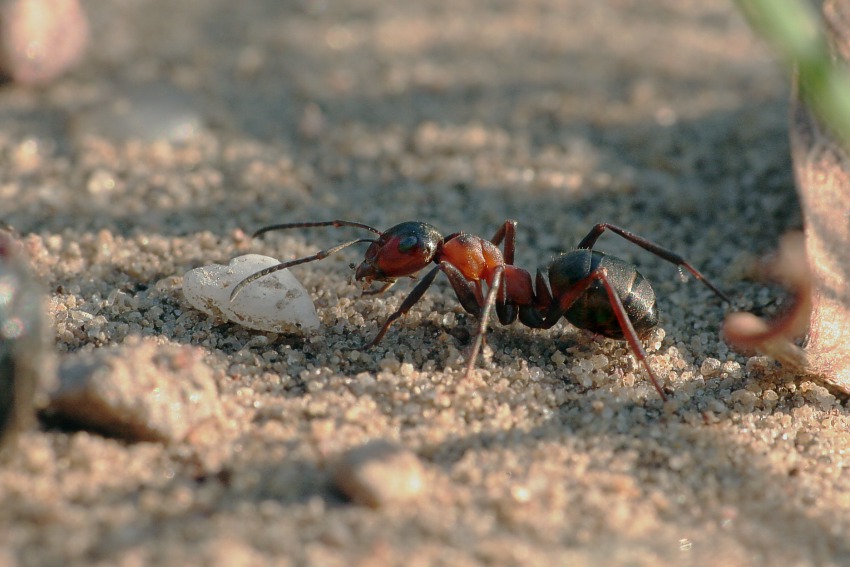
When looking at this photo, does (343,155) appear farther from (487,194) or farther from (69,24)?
(69,24)

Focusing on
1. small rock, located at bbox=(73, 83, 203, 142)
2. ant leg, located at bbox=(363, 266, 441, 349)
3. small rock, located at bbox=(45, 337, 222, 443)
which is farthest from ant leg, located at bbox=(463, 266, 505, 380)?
small rock, located at bbox=(73, 83, 203, 142)

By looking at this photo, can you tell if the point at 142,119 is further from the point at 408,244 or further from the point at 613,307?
the point at 613,307

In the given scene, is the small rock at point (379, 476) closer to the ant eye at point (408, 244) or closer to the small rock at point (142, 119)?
the ant eye at point (408, 244)

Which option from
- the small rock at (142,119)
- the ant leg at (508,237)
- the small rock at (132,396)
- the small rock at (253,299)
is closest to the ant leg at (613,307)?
the ant leg at (508,237)

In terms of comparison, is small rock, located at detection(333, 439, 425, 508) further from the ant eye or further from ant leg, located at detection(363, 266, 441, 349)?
the ant eye

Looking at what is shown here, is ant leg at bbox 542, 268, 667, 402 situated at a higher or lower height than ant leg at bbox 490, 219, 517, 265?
lower

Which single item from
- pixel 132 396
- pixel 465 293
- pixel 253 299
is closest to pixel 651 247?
pixel 465 293

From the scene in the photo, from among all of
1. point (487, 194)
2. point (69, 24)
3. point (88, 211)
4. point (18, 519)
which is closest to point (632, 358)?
point (487, 194)
